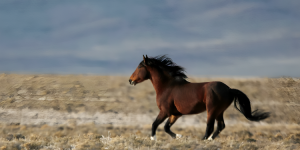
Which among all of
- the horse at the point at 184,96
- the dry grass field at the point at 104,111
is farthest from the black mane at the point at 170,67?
the dry grass field at the point at 104,111

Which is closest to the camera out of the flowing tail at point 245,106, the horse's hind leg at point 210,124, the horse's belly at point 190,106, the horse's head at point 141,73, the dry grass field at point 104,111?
the horse's hind leg at point 210,124

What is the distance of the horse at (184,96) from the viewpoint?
821cm

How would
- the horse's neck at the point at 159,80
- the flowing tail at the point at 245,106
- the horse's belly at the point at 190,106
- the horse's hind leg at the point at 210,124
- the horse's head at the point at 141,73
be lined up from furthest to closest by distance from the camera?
the horse's head at the point at 141,73 → the horse's neck at the point at 159,80 → the flowing tail at the point at 245,106 → the horse's belly at the point at 190,106 → the horse's hind leg at the point at 210,124

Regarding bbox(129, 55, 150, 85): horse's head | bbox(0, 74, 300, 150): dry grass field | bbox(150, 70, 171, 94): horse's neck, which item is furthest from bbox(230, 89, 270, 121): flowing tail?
bbox(129, 55, 150, 85): horse's head

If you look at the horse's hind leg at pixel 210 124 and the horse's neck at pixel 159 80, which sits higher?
the horse's neck at pixel 159 80

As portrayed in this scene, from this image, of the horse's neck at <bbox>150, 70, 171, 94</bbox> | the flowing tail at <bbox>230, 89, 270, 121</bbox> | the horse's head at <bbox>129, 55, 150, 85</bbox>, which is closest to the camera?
the flowing tail at <bbox>230, 89, 270, 121</bbox>

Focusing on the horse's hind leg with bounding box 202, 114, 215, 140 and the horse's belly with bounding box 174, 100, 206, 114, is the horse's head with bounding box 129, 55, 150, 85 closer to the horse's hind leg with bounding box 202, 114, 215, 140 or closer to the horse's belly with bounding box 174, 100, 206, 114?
the horse's belly with bounding box 174, 100, 206, 114

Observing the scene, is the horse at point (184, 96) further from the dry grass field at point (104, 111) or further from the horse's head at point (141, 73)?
the dry grass field at point (104, 111)

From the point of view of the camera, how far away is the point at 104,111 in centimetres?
1941

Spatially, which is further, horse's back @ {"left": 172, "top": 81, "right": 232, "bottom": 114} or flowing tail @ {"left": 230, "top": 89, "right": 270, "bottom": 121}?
flowing tail @ {"left": 230, "top": 89, "right": 270, "bottom": 121}

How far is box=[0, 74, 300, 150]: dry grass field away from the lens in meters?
14.5

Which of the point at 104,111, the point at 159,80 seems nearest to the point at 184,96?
the point at 159,80

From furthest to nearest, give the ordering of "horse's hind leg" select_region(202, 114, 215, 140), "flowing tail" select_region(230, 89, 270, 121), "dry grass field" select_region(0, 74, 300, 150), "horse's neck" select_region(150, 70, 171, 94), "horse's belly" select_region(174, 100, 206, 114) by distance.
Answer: "dry grass field" select_region(0, 74, 300, 150)
"horse's neck" select_region(150, 70, 171, 94)
"flowing tail" select_region(230, 89, 270, 121)
"horse's belly" select_region(174, 100, 206, 114)
"horse's hind leg" select_region(202, 114, 215, 140)

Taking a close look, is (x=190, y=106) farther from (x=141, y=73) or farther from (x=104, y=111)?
(x=104, y=111)
